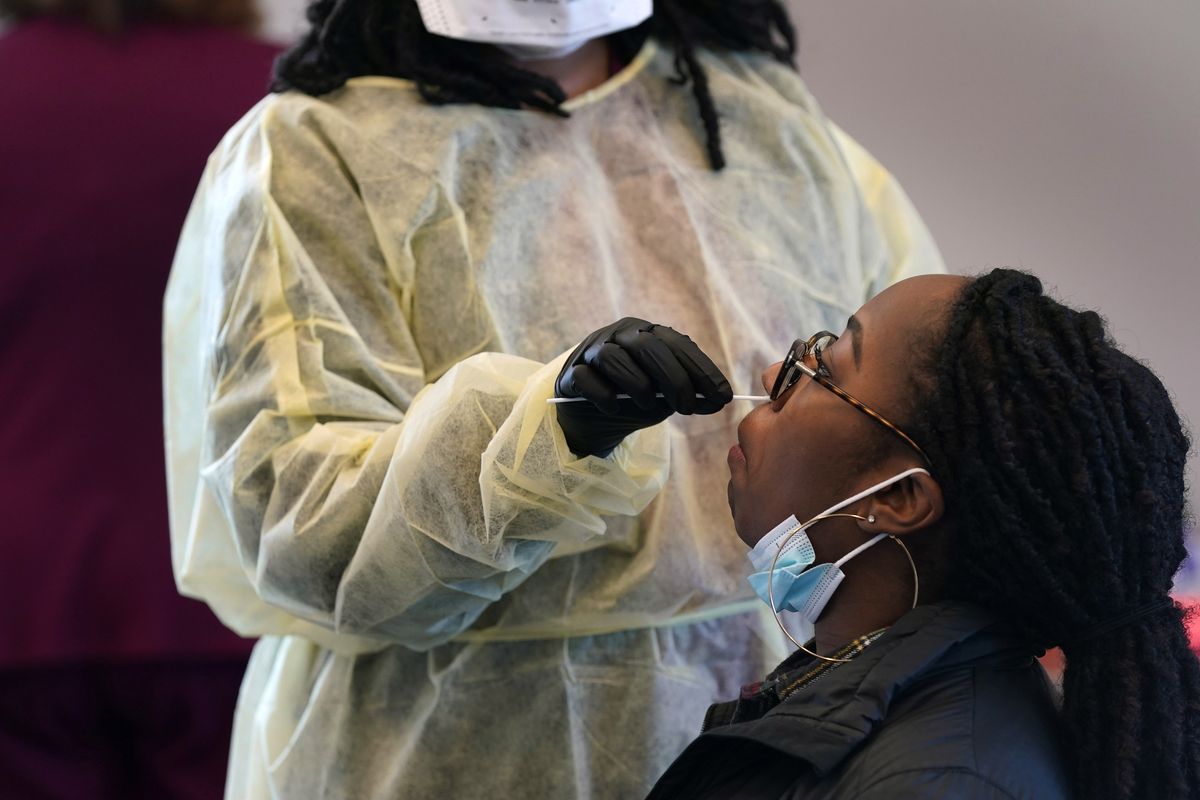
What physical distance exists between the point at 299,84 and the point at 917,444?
81cm

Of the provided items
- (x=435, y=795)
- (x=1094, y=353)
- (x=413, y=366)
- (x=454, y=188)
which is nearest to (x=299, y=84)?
(x=454, y=188)

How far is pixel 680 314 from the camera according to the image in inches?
60.6

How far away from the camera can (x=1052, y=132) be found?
2.54 meters

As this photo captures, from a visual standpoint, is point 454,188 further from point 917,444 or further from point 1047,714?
point 1047,714

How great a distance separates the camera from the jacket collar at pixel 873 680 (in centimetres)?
110

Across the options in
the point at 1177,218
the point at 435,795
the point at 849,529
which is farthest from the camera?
the point at 1177,218

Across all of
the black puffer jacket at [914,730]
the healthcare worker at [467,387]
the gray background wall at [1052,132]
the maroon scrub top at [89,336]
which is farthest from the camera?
the gray background wall at [1052,132]

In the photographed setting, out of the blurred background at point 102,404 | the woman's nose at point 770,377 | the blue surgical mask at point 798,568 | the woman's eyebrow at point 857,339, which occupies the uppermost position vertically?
the woman's eyebrow at point 857,339

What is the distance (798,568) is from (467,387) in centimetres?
34

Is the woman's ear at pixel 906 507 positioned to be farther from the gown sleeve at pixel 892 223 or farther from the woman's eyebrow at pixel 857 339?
the gown sleeve at pixel 892 223

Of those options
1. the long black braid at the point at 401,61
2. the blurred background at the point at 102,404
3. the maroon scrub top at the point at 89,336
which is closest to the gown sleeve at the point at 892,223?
the long black braid at the point at 401,61

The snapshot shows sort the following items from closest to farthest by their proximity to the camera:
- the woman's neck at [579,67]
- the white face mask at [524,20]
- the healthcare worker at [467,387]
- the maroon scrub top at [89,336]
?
the healthcare worker at [467,387] → the white face mask at [524,20] → the woman's neck at [579,67] → the maroon scrub top at [89,336]

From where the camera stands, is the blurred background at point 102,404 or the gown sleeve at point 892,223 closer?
the gown sleeve at point 892,223

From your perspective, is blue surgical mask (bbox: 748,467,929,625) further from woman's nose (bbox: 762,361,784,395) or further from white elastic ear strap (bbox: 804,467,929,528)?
woman's nose (bbox: 762,361,784,395)
